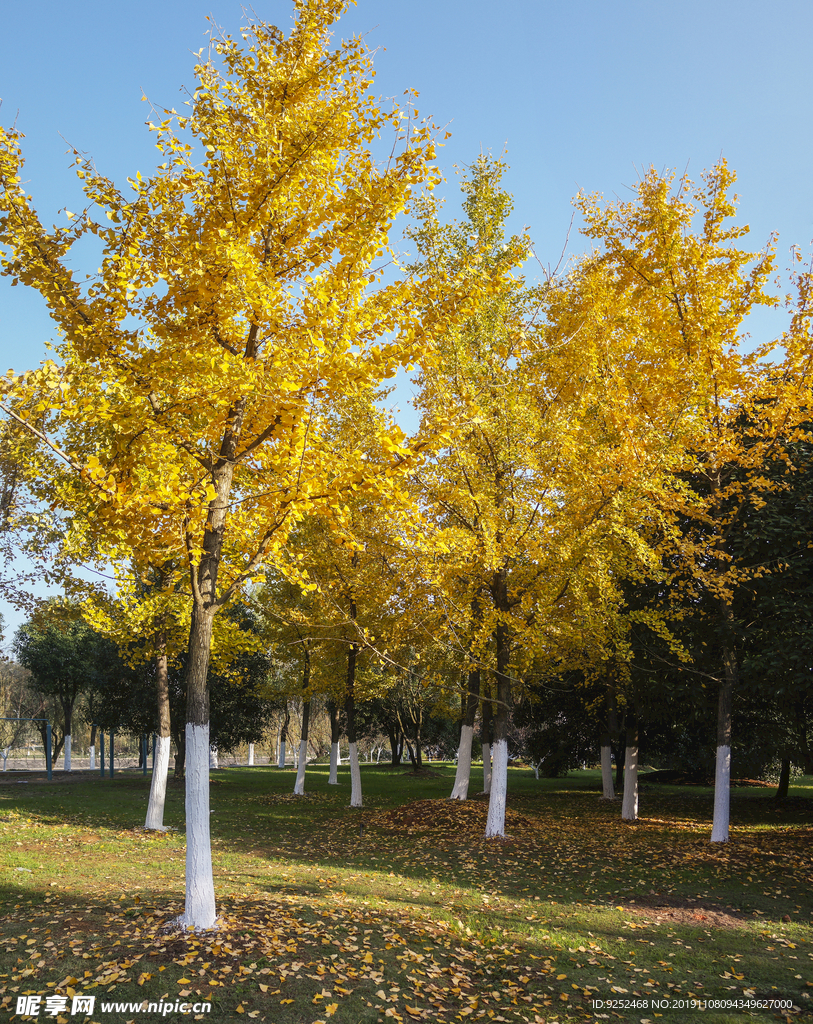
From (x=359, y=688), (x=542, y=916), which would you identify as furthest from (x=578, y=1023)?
(x=359, y=688)

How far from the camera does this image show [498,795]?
1153cm

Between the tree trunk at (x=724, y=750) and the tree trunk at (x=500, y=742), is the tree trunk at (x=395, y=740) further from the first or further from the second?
the tree trunk at (x=724, y=750)

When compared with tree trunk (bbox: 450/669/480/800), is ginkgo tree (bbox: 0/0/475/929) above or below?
above

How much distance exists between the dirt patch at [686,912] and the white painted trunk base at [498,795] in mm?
3672

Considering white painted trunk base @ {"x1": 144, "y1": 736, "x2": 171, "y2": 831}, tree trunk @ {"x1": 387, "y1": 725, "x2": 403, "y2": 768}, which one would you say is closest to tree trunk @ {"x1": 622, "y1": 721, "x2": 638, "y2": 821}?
white painted trunk base @ {"x1": 144, "y1": 736, "x2": 171, "y2": 831}

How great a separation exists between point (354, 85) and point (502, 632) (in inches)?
352

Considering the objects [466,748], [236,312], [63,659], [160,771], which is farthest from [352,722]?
[63,659]

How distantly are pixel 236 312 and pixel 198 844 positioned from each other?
15.0ft

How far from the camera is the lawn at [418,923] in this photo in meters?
4.65

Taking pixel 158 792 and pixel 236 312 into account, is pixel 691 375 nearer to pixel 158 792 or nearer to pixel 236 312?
pixel 236 312

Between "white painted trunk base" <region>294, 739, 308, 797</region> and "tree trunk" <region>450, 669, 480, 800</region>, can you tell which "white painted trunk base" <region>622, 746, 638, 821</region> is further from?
"white painted trunk base" <region>294, 739, 308, 797</region>

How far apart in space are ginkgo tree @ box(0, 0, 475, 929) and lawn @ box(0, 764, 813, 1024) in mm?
938

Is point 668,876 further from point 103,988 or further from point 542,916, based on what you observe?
point 103,988

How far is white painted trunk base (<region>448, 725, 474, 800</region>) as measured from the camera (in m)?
16.1
